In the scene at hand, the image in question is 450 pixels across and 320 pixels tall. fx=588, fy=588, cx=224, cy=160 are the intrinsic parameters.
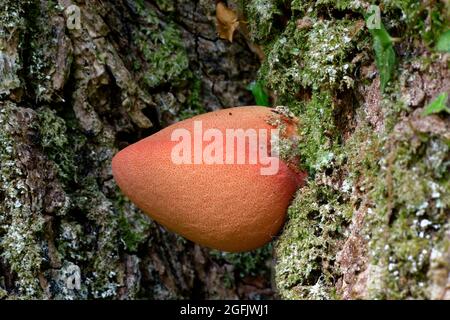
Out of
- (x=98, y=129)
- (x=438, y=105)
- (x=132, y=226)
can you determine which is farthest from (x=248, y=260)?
(x=438, y=105)

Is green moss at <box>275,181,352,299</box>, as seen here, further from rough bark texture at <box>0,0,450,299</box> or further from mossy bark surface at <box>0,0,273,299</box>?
mossy bark surface at <box>0,0,273,299</box>

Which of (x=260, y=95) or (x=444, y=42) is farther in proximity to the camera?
(x=260, y=95)

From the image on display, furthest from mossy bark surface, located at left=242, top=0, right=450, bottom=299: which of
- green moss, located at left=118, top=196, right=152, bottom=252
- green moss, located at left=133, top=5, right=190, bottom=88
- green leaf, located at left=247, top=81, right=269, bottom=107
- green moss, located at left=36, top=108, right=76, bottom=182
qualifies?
green moss, located at left=36, top=108, right=76, bottom=182

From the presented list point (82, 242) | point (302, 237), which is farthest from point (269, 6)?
point (82, 242)

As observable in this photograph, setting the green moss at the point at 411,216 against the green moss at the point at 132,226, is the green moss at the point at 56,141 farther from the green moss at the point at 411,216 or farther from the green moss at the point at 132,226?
the green moss at the point at 411,216

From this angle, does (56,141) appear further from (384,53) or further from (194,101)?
(384,53)

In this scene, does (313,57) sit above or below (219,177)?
above

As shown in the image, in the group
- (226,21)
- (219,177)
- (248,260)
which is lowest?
(248,260)
